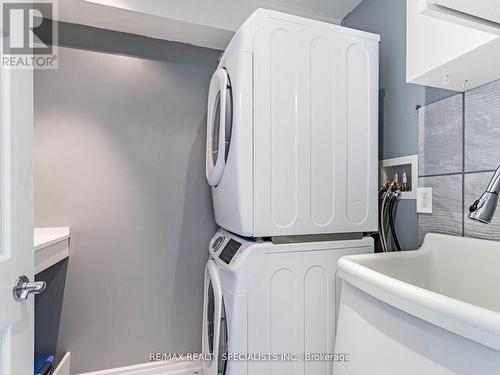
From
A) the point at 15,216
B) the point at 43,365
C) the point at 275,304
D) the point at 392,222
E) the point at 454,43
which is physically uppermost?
the point at 454,43

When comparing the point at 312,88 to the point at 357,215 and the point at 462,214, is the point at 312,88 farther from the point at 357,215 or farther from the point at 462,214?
the point at 462,214

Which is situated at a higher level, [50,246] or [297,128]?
[297,128]

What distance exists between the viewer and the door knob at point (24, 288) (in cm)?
77

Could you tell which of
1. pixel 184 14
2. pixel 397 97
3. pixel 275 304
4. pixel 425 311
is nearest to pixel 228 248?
pixel 275 304

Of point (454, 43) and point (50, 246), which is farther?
point (50, 246)

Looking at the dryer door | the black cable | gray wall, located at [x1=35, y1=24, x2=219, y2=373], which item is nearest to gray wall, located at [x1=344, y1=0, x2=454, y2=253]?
the black cable

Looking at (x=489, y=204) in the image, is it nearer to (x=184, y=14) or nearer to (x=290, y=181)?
(x=290, y=181)

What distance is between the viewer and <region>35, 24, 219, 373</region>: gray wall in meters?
1.75

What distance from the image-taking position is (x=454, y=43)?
0.84 m

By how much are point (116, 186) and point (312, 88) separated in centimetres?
139

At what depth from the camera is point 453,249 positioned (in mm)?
1146

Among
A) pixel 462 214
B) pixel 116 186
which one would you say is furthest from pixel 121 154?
pixel 462 214

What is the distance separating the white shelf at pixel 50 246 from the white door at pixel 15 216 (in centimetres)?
48

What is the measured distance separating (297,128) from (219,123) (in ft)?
1.37
